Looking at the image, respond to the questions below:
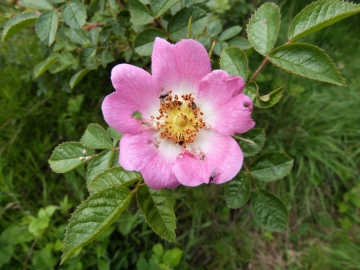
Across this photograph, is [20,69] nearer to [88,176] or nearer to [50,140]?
[50,140]

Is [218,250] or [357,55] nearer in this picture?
[218,250]

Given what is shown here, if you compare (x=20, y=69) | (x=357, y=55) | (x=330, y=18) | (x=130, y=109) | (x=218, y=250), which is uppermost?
(x=330, y=18)

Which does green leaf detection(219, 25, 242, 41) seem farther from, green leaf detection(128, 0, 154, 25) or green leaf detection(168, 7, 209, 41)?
green leaf detection(128, 0, 154, 25)

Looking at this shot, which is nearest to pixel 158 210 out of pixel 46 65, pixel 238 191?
pixel 238 191

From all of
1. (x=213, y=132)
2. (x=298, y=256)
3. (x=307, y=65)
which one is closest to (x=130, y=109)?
(x=213, y=132)

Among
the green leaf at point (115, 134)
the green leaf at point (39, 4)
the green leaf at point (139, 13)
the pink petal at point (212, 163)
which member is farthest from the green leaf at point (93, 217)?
the green leaf at point (39, 4)

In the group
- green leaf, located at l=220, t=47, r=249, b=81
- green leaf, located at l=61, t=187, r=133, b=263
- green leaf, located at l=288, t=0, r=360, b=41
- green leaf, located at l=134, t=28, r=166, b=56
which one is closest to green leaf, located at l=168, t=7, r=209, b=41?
green leaf, located at l=134, t=28, r=166, b=56
